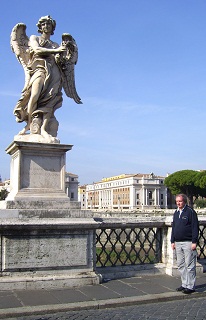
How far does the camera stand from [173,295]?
6703 millimetres

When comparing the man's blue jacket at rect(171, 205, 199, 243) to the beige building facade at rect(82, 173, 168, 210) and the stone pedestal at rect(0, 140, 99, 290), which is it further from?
the beige building facade at rect(82, 173, 168, 210)

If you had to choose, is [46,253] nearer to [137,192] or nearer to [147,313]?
[147,313]

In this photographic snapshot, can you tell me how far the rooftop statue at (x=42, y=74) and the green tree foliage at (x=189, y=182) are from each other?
279ft

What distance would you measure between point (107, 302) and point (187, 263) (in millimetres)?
1672

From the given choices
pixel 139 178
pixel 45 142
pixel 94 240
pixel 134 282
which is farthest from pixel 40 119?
pixel 139 178

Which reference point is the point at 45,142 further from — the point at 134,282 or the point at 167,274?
the point at 167,274

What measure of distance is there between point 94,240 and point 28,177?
168cm

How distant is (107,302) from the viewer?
620 centimetres

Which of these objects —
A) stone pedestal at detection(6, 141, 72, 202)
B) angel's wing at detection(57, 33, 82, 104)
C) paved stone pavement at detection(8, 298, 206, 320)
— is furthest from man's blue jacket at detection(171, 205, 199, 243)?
angel's wing at detection(57, 33, 82, 104)

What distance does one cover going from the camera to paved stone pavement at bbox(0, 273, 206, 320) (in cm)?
569

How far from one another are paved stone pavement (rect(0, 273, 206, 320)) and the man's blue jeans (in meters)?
0.22

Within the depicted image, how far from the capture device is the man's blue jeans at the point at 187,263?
694 cm

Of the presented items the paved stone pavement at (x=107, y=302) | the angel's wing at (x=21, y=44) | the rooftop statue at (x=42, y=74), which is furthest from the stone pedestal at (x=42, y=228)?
the angel's wing at (x=21, y=44)

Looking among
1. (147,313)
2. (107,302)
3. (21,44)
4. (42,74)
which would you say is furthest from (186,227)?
(21,44)
